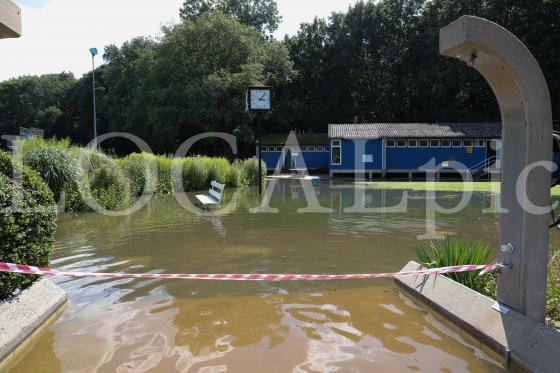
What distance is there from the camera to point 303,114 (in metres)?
50.2

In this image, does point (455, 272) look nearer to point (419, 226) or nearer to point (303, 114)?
point (419, 226)

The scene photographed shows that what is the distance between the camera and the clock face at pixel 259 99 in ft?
69.5

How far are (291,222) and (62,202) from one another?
7.27 m

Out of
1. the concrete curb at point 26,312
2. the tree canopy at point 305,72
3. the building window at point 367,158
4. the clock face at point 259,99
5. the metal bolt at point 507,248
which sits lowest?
the concrete curb at point 26,312

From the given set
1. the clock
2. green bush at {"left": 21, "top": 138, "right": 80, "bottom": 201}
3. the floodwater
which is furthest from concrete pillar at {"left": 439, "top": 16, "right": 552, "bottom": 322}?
the clock

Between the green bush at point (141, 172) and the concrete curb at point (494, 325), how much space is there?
607 inches

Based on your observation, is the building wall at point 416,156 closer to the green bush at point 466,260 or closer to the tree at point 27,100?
the green bush at point 466,260

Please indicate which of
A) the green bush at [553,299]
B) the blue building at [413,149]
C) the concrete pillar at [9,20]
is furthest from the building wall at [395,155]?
the concrete pillar at [9,20]

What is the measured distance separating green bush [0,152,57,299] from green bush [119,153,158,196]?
13.5 m

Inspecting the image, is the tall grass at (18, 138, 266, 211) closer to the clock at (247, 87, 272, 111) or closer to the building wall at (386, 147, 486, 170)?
the clock at (247, 87, 272, 111)

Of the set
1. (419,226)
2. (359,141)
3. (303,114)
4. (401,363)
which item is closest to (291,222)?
(419,226)

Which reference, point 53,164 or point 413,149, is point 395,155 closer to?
point 413,149

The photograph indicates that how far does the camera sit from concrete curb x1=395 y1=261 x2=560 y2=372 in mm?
3693

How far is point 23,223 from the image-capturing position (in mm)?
4902
